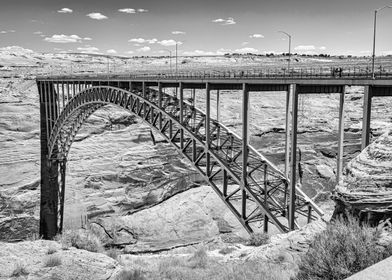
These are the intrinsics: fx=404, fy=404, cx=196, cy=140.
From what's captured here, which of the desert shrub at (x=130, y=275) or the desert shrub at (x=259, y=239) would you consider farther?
the desert shrub at (x=259, y=239)

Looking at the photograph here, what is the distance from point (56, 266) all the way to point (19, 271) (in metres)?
0.99

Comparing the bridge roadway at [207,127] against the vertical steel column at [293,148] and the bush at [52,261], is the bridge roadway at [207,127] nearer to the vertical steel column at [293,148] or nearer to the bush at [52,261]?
the vertical steel column at [293,148]

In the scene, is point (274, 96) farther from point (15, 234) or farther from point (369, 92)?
point (369, 92)

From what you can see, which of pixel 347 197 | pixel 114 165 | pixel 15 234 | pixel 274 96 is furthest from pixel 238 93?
pixel 347 197

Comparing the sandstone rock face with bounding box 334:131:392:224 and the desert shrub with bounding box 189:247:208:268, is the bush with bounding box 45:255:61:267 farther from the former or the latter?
the sandstone rock face with bounding box 334:131:392:224

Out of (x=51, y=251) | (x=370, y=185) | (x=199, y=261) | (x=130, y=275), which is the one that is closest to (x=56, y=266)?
(x=51, y=251)

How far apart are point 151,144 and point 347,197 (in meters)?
30.9

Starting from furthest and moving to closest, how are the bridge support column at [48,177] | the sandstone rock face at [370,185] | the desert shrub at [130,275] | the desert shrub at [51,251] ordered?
the bridge support column at [48,177] → the desert shrub at [51,251] → the desert shrub at [130,275] → the sandstone rock face at [370,185]

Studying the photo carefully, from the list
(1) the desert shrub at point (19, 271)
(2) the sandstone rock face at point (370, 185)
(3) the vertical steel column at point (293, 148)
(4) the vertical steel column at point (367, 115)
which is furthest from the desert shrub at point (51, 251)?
(4) the vertical steel column at point (367, 115)

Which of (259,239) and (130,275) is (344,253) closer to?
(130,275)

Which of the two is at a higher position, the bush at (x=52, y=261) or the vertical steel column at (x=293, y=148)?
the vertical steel column at (x=293, y=148)

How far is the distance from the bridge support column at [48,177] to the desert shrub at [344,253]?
31.2m

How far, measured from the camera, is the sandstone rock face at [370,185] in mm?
8000

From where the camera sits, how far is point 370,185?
8.18 meters
